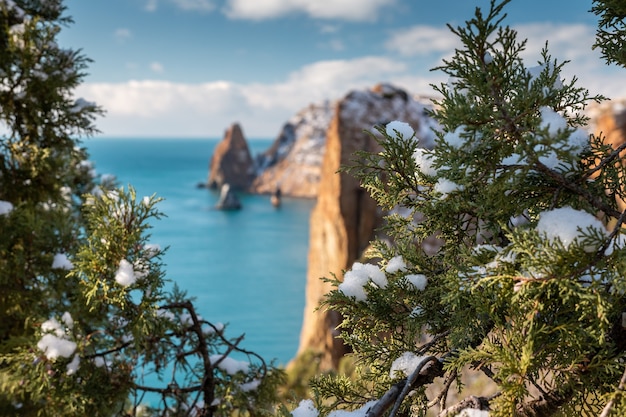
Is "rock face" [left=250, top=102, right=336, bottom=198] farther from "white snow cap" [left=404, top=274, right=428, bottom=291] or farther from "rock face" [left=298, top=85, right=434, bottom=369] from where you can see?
"white snow cap" [left=404, top=274, right=428, bottom=291]

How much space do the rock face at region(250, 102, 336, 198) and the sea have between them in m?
2.49

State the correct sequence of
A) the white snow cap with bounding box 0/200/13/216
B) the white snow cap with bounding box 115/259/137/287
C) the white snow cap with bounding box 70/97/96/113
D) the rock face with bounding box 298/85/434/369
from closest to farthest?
1. the white snow cap with bounding box 115/259/137/287
2. the white snow cap with bounding box 0/200/13/216
3. the white snow cap with bounding box 70/97/96/113
4. the rock face with bounding box 298/85/434/369

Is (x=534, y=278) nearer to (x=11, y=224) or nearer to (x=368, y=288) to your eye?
(x=368, y=288)

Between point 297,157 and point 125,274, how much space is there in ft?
213

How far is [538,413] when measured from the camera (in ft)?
5.05

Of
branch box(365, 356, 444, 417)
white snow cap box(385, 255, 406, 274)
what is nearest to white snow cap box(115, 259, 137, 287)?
white snow cap box(385, 255, 406, 274)

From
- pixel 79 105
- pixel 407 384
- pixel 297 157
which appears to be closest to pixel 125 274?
pixel 407 384

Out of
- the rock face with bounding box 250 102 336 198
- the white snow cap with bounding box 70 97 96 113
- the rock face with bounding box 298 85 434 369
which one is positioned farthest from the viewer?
the rock face with bounding box 250 102 336 198

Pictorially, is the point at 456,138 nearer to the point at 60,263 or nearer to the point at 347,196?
the point at 60,263

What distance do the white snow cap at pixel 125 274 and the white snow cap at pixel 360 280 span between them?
3.83 ft

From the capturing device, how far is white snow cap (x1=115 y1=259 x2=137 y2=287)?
245 centimetres

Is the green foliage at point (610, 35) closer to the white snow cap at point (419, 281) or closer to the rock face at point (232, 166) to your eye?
the white snow cap at point (419, 281)

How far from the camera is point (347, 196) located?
53.5 ft

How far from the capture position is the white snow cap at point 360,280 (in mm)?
1782
